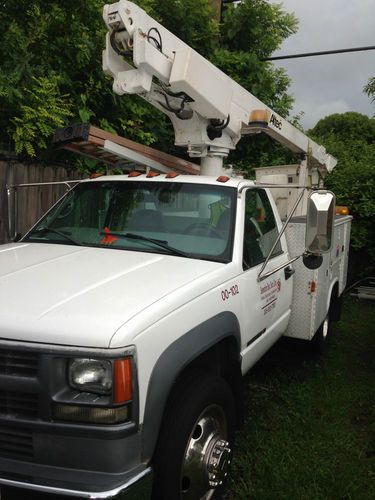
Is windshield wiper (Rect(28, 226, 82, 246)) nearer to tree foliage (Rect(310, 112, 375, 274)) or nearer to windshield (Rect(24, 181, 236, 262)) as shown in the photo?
windshield (Rect(24, 181, 236, 262))

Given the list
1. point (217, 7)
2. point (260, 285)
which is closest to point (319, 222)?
point (260, 285)

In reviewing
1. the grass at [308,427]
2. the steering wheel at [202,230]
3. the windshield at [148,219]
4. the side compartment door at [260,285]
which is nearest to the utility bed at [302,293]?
the side compartment door at [260,285]

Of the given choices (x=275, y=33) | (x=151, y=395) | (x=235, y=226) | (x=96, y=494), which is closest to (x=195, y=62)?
(x=235, y=226)

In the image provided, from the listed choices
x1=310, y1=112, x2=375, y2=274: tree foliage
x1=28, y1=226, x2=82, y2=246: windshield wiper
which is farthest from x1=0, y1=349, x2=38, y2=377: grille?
x1=310, y1=112, x2=375, y2=274: tree foliage

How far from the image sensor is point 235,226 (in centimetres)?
340

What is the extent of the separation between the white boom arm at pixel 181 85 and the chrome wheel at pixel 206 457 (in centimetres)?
262

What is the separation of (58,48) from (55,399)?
5263mm

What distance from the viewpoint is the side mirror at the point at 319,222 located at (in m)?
3.20

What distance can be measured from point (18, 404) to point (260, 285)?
6.50 feet

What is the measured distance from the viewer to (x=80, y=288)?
2.42m

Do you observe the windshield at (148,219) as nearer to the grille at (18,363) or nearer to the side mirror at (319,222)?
the side mirror at (319,222)

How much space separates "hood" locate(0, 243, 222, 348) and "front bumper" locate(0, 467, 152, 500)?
0.56 meters

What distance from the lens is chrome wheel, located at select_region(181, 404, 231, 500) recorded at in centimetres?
248

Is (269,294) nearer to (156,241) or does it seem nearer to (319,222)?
(319,222)
